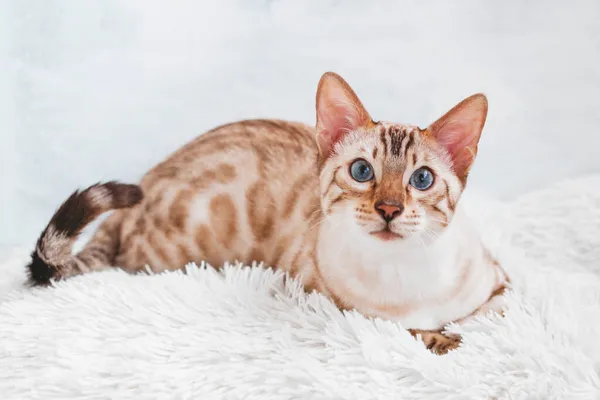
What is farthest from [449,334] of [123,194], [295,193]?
[123,194]

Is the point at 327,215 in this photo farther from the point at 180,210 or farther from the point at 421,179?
the point at 180,210

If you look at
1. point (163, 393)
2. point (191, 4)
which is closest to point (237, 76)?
point (191, 4)

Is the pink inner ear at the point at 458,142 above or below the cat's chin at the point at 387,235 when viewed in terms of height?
above

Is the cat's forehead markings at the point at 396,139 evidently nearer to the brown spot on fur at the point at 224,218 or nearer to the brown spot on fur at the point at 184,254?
the brown spot on fur at the point at 224,218

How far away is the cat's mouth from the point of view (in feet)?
3.14

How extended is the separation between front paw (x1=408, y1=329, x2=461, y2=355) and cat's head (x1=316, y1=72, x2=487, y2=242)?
0.49ft

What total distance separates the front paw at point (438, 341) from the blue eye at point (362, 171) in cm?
25

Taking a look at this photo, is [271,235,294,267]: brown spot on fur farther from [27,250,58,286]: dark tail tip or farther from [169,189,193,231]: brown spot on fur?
[27,250,58,286]: dark tail tip

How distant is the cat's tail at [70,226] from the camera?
3.94ft

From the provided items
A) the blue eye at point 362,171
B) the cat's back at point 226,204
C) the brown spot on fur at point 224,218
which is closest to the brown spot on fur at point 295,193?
the cat's back at point 226,204

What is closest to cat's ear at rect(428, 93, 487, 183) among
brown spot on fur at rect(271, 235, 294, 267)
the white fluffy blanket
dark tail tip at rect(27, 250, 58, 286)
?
the white fluffy blanket

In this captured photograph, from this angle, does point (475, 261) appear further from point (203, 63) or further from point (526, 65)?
point (203, 63)

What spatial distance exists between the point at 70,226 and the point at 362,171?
1.80ft

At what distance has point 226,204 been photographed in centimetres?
128
